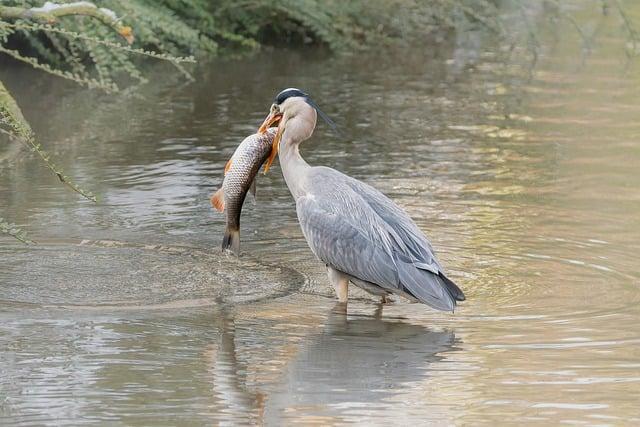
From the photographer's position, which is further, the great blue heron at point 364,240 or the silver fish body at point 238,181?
the silver fish body at point 238,181

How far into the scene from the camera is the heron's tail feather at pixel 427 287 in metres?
7.77

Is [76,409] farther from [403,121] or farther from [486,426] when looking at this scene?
[403,121]

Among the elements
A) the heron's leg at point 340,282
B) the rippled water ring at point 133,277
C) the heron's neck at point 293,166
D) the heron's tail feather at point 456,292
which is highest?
the heron's neck at point 293,166

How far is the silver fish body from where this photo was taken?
9234 millimetres

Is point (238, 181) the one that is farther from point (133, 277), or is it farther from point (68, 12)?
point (68, 12)

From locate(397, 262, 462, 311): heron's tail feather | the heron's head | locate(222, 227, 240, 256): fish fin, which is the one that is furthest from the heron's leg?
the heron's head

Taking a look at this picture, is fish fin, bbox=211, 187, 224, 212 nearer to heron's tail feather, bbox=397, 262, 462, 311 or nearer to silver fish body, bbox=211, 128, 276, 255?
silver fish body, bbox=211, 128, 276, 255

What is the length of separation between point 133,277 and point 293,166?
1.29 m

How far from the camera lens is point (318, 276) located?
29.7 ft

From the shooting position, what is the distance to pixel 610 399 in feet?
20.7

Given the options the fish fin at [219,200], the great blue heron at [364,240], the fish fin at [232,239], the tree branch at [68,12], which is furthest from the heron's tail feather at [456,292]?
the tree branch at [68,12]

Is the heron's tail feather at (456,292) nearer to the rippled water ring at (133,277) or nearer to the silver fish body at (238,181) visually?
the rippled water ring at (133,277)

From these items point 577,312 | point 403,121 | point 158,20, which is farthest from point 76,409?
point 158,20

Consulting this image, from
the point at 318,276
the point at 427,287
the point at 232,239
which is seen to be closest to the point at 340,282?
the point at 318,276
